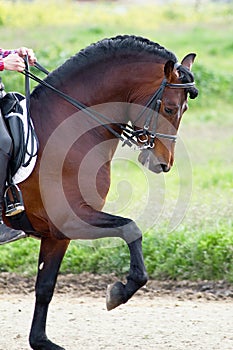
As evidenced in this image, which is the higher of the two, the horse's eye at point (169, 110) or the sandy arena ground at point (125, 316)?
the horse's eye at point (169, 110)

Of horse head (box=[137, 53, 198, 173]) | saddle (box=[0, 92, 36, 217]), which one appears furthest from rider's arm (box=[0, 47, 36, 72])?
horse head (box=[137, 53, 198, 173])

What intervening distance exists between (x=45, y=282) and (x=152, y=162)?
3.95 ft

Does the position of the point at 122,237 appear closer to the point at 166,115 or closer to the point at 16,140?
the point at 166,115

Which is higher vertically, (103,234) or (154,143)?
(154,143)

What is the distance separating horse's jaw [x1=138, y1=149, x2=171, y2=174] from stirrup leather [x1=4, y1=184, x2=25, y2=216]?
0.87 meters

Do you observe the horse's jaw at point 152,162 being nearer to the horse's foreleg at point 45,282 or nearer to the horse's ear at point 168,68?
the horse's ear at point 168,68

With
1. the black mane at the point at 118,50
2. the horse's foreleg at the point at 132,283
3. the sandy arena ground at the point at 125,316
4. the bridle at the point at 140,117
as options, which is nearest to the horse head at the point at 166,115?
the bridle at the point at 140,117

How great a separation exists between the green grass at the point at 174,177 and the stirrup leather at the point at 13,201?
1.58 m

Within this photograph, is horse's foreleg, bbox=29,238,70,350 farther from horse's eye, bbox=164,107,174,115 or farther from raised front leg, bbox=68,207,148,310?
horse's eye, bbox=164,107,174,115

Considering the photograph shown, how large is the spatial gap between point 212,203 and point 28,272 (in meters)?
2.52

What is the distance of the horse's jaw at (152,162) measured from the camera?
17.6ft

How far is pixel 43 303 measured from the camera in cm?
581

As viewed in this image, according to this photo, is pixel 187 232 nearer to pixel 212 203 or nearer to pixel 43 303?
pixel 212 203

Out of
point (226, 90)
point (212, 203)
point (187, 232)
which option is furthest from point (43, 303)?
point (226, 90)
